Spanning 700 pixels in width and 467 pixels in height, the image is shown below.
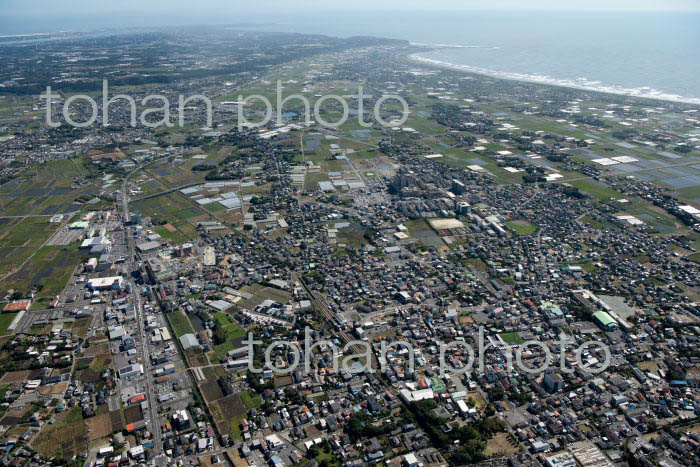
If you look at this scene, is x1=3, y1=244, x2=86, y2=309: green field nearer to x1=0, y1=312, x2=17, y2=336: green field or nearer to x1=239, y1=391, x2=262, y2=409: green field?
x1=0, y1=312, x2=17, y2=336: green field

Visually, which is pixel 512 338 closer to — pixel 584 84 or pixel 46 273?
pixel 46 273

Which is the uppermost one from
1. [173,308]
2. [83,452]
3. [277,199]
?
[277,199]

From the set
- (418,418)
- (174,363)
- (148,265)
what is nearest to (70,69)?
(148,265)

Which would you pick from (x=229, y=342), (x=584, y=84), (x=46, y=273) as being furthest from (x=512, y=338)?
(x=584, y=84)

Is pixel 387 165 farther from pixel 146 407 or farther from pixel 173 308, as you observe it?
pixel 146 407

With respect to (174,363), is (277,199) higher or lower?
higher

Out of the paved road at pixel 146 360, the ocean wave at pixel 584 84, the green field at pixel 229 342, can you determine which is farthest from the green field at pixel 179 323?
the ocean wave at pixel 584 84
